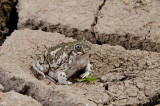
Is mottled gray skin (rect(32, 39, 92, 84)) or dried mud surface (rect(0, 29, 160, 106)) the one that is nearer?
dried mud surface (rect(0, 29, 160, 106))

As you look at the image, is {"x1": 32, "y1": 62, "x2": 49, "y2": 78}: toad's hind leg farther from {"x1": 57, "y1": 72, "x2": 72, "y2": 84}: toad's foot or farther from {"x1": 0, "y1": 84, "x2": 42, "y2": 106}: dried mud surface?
{"x1": 0, "y1": 84, "x2": 42, "y2": 106}: dried mud surface

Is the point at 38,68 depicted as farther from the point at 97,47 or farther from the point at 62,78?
the point at 97,47

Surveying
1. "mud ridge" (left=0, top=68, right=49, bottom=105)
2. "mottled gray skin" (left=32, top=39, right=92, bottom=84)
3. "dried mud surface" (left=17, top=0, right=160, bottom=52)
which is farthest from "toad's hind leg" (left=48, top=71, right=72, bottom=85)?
"dried mud surface" (left=17, top=0, right=160, bottom=52)

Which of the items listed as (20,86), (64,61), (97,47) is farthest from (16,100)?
(97,47)

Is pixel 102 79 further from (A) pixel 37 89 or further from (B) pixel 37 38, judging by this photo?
(B) pixel 37 38

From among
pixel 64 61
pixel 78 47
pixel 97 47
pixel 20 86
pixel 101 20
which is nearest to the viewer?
pixel 20 86

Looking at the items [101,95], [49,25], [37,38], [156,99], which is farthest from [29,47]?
[156,99]
